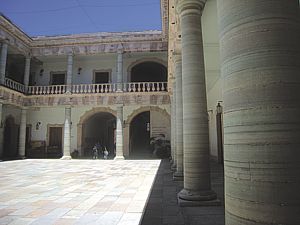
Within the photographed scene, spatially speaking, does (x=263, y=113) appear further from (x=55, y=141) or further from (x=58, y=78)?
(x=58, y=78)

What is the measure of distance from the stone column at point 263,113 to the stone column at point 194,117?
3.09m

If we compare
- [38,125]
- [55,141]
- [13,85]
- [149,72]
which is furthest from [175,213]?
[149,72]

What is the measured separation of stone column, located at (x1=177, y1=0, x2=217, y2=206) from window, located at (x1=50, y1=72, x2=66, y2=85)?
17.4 metres

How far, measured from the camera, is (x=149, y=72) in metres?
22.6

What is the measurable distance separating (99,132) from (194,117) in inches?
794

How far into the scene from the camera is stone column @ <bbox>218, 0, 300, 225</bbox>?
158 centimetres

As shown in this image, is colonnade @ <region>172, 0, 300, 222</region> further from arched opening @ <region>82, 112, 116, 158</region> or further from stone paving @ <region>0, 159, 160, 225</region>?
arched opening @ <region>82, 112, 116, 158</region>

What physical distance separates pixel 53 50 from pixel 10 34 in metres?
2.90

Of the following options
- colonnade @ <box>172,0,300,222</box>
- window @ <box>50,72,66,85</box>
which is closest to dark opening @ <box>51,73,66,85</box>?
window @ <box>50,72,66,85</box>

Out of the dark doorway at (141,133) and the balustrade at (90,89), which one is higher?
the balustrade at (90,89)

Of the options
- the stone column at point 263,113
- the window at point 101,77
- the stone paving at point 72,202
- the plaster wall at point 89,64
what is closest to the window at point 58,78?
the plaster wall at point 89,64

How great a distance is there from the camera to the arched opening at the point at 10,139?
19.7 metres

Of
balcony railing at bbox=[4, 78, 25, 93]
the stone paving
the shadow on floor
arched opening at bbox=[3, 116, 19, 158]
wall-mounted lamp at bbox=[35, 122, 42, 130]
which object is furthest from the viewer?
wall-mounted lamp at bbox=[35, 122, 42, 130]

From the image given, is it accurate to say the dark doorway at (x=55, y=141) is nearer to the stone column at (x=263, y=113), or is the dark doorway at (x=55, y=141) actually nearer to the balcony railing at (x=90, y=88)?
the balcony railing at (x=90, y=88)
